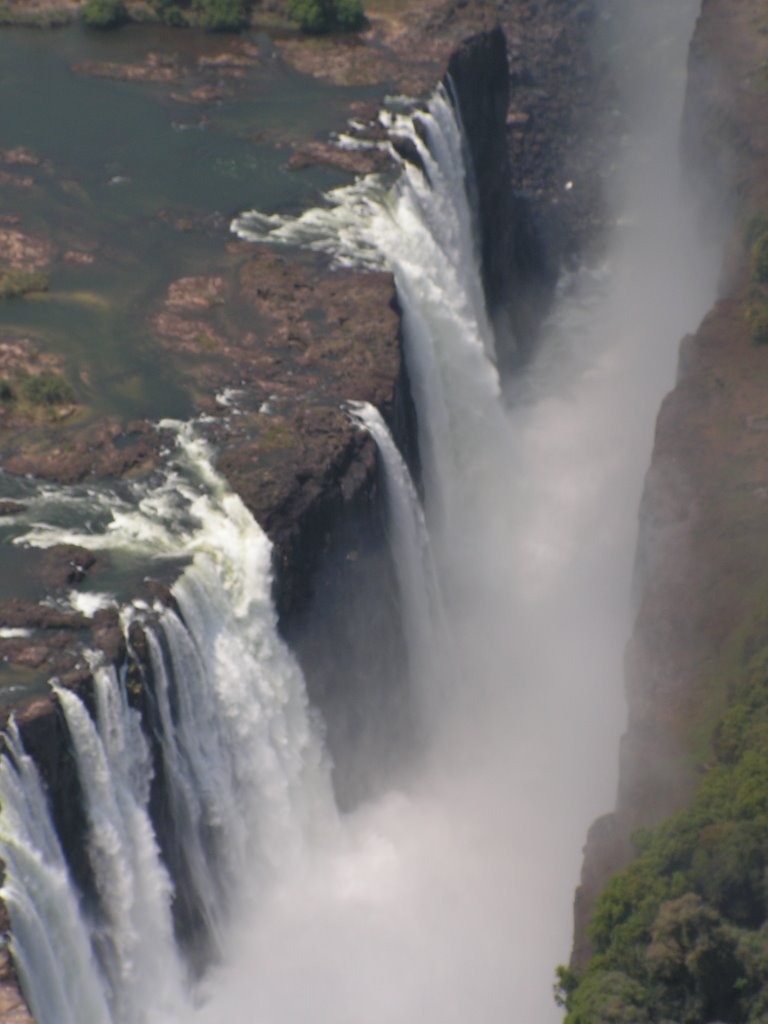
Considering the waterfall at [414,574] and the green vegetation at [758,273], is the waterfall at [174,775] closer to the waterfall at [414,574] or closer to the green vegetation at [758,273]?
the waterfall at [414,574]

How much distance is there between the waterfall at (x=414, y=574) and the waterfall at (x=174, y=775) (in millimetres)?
4671

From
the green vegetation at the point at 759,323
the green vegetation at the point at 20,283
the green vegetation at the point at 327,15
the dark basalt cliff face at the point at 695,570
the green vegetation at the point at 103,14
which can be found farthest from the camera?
the green vegetation at the point at 327,15

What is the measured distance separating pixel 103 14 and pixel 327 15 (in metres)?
8.68

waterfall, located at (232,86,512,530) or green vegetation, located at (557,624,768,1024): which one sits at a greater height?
waterfall, located at (232,86,512,530)

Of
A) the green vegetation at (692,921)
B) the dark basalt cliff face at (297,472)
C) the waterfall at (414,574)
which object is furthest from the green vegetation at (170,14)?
the green vegetation at (692,921)

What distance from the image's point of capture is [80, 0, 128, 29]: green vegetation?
61.3m

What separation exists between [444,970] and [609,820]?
5.27 m

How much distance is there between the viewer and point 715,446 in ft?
141

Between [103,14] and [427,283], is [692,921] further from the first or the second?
[103,14]

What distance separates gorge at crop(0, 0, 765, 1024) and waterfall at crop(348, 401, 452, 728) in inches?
4.1

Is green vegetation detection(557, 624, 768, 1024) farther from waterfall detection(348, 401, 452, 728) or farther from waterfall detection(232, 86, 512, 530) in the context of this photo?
waterfall detection(232, 86, 512, 530)

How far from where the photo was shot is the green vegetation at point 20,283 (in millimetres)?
44281

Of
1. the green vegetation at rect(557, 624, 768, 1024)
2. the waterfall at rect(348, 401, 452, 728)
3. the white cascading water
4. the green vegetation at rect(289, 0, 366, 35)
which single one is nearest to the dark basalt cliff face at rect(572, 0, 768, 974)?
the green vegetation at rect(557, 624, 768, 1024)

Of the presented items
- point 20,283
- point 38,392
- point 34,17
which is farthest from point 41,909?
point 34,17
